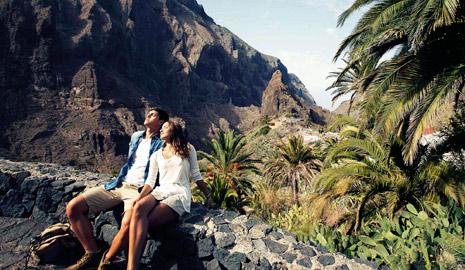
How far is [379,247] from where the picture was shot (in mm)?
4301

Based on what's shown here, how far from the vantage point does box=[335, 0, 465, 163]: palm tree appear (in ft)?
19.6

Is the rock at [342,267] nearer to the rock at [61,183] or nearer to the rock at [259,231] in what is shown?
the rock at [259,231]

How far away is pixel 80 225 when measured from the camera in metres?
4.30

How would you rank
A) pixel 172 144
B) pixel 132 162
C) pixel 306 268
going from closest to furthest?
pixel 306 268, pixel 172 144, pixel 132 162

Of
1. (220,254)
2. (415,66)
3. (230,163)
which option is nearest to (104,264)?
(220,254)

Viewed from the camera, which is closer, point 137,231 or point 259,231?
point 137,231

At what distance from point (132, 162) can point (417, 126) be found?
4645mm

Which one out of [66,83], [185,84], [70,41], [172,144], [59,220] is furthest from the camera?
[185,84]

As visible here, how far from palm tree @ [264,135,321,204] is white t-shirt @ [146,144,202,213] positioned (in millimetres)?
14400

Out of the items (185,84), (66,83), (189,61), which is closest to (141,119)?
(66,83)

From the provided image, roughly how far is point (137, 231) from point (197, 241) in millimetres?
777

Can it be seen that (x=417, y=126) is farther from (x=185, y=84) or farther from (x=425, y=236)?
(x=185, y=84)

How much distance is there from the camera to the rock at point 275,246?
409cm

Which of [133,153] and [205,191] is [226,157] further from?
[205,191]
